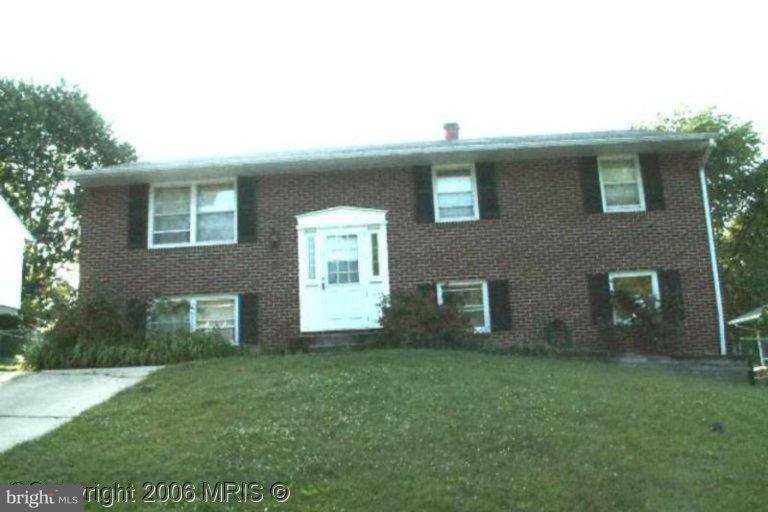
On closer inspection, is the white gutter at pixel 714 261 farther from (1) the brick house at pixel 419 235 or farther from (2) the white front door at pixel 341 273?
(2) the white front door at pixel 341 273

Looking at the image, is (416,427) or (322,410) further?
(322,410)

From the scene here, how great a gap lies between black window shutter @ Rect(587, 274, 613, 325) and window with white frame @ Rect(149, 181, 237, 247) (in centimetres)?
734

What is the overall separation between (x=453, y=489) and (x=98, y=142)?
93.1ft

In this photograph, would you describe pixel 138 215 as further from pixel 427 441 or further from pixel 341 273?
pixel 427 441

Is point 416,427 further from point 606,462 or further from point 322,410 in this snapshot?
point 606,462

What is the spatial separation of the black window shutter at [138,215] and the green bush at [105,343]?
6.22 ft

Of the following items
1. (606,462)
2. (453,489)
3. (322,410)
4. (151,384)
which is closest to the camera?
(453,489)

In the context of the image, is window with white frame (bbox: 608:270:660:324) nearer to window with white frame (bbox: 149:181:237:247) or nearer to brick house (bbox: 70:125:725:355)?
brick house (bbox: 70:125:725:355)

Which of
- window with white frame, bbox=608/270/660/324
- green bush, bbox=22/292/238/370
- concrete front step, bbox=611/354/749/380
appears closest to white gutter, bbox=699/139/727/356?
window with white frame, bbox=608/270/660/324

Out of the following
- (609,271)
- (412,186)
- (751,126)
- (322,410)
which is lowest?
(322,410)

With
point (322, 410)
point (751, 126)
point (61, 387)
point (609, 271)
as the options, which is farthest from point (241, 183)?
point (751, 126)

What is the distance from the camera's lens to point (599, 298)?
1483cm

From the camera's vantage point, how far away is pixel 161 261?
15.4 meters

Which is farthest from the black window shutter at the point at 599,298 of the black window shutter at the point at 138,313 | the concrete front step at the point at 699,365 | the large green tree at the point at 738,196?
the large green tree at the point at 738,196
